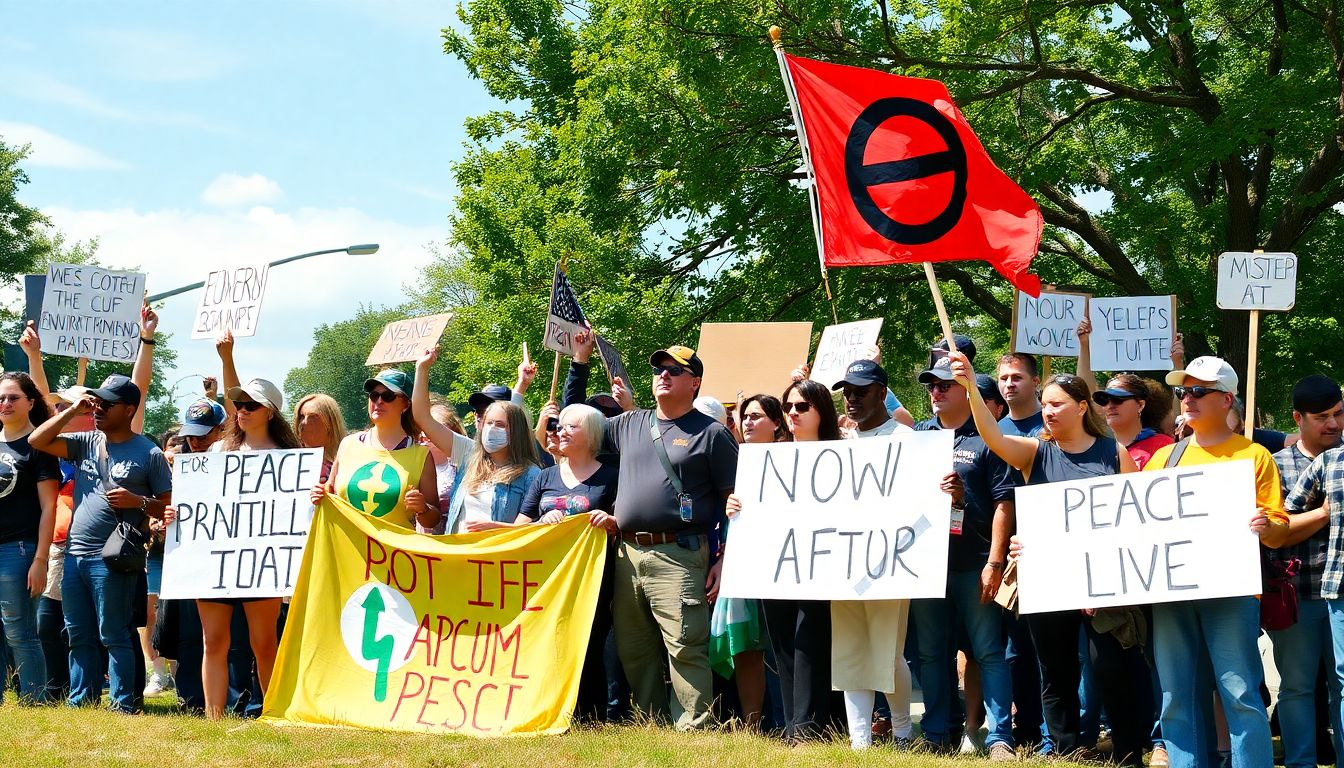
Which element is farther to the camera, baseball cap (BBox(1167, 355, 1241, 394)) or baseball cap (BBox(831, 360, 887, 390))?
baseball cap (BBox(831, 360, 887, 390))

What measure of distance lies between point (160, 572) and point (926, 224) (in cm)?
493

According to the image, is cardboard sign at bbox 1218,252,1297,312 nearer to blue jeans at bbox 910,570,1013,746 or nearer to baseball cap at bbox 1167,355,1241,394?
baseball cap at bbox 1167,355,1241,394

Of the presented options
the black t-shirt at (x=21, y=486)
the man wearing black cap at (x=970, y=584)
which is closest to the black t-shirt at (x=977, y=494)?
the man wearing black cap at (x=970, y=584)

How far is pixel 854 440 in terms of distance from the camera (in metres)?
6.59

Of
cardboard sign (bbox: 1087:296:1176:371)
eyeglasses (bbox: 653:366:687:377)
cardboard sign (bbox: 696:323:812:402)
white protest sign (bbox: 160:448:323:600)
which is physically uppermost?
cardboard sign (bbox: 1087:296:1176:371)

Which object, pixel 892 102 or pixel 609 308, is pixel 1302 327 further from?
pixel 892 102

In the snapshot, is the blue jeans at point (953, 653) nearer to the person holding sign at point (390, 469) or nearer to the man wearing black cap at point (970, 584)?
the man wearing black cap at point (970, 584)

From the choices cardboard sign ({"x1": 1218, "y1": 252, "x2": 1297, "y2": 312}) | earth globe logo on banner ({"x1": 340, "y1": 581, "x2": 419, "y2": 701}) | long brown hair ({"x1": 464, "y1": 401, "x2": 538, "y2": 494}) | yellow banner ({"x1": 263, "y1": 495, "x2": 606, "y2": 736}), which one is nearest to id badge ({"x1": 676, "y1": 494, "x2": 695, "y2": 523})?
yellow banner ({"x1": 263, "y1": 495, "x2": 606, "y2": 736})

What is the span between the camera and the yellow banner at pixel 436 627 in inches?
275

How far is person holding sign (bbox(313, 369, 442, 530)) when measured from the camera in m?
7.54

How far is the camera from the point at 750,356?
33.7ft

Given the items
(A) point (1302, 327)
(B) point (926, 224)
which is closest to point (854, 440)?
(B) point (926, 224)

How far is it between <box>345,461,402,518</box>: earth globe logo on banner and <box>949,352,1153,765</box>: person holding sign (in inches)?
128

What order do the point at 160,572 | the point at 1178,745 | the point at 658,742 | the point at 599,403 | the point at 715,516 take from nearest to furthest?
1. the point at 1178,745
2. the point at 658,742
3. the point at 715,516
4. the point at 160,572
5. the point at 599,403
